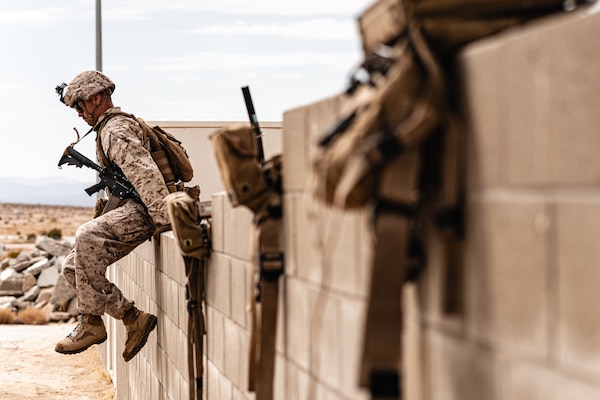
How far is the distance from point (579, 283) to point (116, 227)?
6788 mm

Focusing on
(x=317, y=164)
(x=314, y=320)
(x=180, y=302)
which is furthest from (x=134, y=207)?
(x=317, y=164)

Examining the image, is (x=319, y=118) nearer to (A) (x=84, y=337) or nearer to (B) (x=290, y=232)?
(B) (x=290, y=232)

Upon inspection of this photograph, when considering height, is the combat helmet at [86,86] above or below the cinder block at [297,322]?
above

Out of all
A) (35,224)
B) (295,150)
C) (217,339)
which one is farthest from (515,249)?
(35,224)

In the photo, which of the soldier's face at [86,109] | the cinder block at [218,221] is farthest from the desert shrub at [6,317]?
the cinder block at [218,221]

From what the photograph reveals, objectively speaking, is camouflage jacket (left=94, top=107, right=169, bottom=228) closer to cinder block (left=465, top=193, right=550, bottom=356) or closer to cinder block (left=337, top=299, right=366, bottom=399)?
cinder block (left=337, top=299, right=366, bottom=399)

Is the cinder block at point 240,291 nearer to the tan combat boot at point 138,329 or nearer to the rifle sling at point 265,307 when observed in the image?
the rifle sling at point 265,307

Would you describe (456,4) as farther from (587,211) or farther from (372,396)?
(372,396)

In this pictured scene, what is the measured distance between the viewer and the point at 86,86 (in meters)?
8.85

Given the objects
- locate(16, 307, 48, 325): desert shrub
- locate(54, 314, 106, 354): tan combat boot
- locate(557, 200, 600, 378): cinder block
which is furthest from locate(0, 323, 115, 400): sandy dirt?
locate(557, 200, 600, 378): cinder block

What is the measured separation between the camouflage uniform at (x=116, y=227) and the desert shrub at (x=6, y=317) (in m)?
16.1

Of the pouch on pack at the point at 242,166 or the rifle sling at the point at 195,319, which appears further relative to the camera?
the rifle sling at the point at 195,319

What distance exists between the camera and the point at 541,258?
192 cm

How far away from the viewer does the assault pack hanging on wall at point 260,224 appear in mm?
3695
